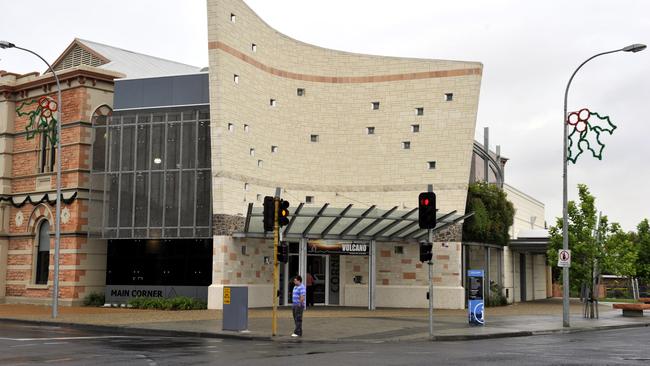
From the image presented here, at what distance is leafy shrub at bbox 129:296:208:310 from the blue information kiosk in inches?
486

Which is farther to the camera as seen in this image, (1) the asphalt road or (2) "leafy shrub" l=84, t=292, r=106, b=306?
(2) "leafy shrub" l=84, t=292, r=106, b=306

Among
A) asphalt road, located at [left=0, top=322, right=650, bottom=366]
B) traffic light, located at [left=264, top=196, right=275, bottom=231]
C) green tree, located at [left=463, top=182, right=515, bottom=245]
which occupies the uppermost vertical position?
green tree, located at [left=463, top=182, right=515, bottom=245]

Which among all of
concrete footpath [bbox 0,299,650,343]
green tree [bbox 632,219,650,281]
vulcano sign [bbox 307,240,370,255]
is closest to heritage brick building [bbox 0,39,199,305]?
concrete footpath [bbox 0,299,650,343]

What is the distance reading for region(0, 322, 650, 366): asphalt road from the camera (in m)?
14.9

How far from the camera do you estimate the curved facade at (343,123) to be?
34.9 metres

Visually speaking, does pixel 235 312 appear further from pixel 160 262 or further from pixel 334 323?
pixel 160 262

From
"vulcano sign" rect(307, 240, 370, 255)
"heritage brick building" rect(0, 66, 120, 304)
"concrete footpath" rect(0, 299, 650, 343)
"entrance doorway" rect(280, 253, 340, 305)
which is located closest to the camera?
"concrete footpath" rect(0, 299, 650, 343)

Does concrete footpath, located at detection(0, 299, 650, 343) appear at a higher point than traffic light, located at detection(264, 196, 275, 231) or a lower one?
lower

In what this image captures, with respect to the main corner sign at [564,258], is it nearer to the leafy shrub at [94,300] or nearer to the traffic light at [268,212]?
the traffic light at [268,212]

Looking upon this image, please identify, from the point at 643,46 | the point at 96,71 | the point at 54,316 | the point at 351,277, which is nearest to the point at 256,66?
the point at 96,71

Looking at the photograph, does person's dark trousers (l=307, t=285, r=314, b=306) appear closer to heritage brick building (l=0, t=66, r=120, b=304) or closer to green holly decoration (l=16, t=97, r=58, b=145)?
heritage brick building (l=0, t=66, r=120, b=304)

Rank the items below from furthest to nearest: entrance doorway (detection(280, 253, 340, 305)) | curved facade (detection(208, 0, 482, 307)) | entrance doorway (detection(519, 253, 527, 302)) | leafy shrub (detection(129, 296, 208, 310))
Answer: entrance doorway (detection(519, 253, 527, 302)), entrance doorway (detection(280, 253, 340, 305)), curved facade (detection(208, 0, 482, 307)), leafy shrub (detection(129, 296, 208, 310))

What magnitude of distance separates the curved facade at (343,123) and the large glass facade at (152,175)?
170cm

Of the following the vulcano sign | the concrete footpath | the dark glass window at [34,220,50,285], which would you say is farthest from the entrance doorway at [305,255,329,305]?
the dark glass window at [34,220,50,285]
